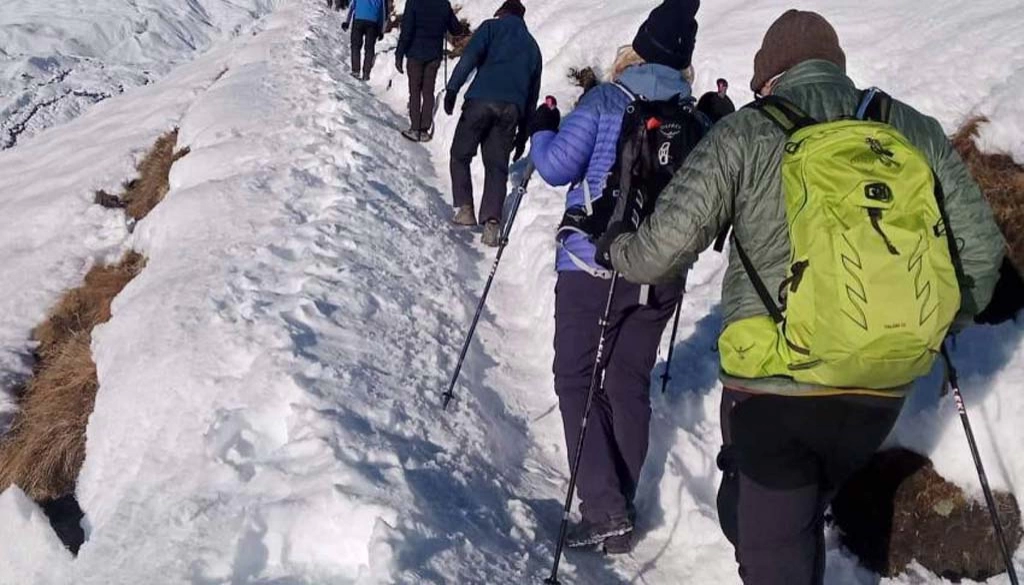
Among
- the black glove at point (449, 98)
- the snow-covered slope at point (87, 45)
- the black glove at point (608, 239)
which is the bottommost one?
the snow-covered slope at point (87, 45)

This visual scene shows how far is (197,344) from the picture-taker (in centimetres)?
497

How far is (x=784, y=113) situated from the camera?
2.72 meters

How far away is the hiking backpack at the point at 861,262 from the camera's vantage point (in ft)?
7.55

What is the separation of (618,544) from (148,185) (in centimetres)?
881

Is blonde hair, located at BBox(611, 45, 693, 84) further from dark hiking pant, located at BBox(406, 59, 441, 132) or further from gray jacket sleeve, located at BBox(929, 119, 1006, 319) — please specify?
dark hiking pant, located at BBox(406, 59, 441, 132)

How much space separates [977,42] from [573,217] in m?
5.11

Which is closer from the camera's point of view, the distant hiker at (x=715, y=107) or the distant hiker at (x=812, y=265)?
the distant hiker at (x=812, y=265)

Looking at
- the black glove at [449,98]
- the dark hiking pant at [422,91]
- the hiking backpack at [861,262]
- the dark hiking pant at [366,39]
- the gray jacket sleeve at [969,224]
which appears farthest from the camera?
the dark hiking pant at [366,39]

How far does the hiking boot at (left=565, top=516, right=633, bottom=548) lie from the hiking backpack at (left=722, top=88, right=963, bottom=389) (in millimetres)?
1703

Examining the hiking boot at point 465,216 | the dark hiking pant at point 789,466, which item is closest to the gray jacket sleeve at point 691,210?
the dark hiking pant at point 789,466

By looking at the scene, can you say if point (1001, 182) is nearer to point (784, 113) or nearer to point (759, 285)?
point (784, 113)

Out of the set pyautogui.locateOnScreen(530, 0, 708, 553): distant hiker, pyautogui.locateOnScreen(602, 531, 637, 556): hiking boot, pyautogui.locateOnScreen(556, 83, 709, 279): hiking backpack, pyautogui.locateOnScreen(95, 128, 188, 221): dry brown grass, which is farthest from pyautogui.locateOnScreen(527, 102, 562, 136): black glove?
pyautogui.locateOnScreen(95, 128, 188, 221): dry brown grass

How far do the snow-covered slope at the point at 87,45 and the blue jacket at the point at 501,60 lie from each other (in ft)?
417

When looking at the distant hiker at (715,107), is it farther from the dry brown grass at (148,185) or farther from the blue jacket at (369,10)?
the blue jacket at (369,10)
